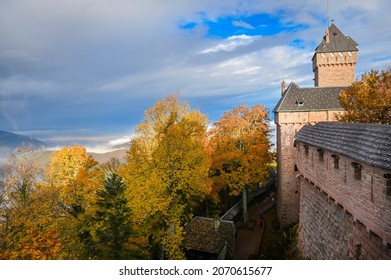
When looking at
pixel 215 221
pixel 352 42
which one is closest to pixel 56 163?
pixel 215 221

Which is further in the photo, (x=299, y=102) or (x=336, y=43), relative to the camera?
(x=336, y=43)

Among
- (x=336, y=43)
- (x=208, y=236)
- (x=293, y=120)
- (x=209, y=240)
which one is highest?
(x=336, y=43)

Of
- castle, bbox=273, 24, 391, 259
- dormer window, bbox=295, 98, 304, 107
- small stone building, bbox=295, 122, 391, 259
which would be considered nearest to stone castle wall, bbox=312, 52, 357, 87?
dormer window, bbox=295, 98, 304, 107

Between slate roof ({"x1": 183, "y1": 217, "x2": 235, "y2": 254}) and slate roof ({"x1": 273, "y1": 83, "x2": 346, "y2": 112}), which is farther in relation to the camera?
slate roof ({"x1": 273, "y1": 83, "x2": 346, "y2": 112})

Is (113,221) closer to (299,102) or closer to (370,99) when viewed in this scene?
(370,99)

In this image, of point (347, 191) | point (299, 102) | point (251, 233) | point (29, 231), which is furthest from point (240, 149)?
point (29, 231)

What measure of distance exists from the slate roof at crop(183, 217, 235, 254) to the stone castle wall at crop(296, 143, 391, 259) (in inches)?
197

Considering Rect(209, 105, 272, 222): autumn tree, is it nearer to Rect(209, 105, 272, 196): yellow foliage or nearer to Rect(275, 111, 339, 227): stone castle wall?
Rect(209, 105, 272, 196): yellow foliage

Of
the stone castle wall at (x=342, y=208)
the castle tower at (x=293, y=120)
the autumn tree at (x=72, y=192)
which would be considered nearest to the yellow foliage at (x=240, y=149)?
the castle tower at (x=293, y=120)

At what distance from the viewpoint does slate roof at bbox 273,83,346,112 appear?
1984cm

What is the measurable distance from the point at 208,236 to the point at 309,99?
483 inches

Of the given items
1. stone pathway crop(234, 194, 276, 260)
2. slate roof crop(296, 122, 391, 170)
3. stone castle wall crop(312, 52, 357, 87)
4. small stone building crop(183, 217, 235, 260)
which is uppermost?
stone castle wall crop(312, 52, 357, 87)

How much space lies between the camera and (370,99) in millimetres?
13820
